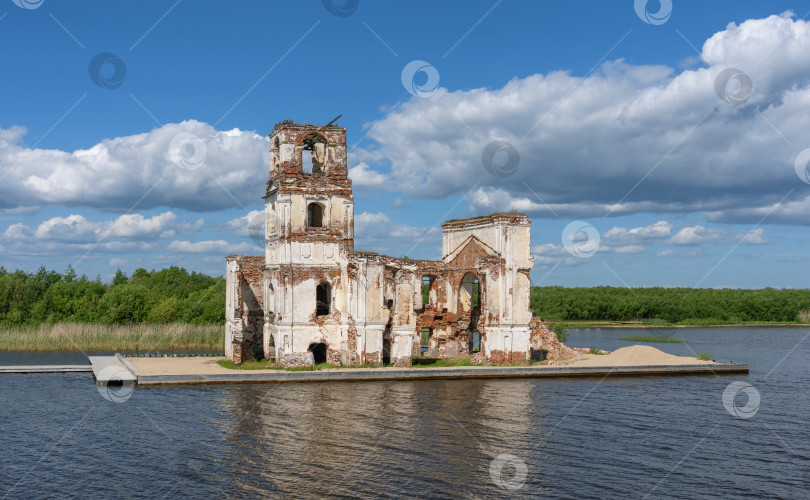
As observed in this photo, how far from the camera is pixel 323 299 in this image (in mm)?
40438

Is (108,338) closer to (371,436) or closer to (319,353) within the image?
(319,353)

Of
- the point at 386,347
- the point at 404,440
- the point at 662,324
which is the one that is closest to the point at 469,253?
the point at 386,347

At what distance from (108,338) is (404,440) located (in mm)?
33446

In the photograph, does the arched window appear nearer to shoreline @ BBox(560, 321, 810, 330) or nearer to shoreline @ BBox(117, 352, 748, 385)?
shoreline @ BBox(117, 352, 748, 385)

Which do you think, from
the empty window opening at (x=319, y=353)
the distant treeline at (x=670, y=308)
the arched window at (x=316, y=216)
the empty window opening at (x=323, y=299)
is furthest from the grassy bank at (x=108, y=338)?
the distant treeline at (x=670, y=308)

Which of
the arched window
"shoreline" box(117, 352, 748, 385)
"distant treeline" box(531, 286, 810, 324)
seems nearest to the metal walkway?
"shoreline" box(117, 352, 748, 385)

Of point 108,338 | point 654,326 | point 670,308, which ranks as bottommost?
point 654,326

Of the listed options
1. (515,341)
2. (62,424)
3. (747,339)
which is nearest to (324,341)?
(515,341)

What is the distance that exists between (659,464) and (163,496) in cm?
1269

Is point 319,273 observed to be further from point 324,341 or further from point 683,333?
point 683,333

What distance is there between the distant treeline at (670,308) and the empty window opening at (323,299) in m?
59.9

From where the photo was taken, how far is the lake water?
17219mm

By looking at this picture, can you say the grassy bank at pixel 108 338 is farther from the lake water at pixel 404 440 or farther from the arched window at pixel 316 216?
the arched window at pixel 316 216

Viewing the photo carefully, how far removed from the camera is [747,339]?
69312 millimetres
